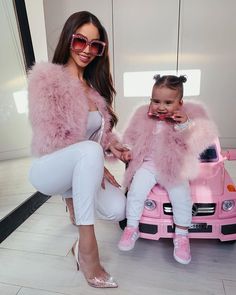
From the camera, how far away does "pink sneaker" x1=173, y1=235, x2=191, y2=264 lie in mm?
1111

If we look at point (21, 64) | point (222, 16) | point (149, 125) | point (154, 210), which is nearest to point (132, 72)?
point (222, 16)

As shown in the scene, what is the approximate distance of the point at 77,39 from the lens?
1.06m

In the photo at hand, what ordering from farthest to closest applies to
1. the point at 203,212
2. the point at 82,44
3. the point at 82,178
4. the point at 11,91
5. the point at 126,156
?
1. the point at 11,91
2. the point at 126,156
3. the point at 203,212
4. the point at 82,44
5. the point at 82,178

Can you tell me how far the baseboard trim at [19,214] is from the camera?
139 centimetres

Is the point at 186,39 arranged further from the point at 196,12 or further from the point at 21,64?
the point at 21,64

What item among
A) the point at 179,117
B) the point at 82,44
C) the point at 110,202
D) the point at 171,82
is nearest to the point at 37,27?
the point at 82,44

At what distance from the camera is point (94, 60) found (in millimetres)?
1237

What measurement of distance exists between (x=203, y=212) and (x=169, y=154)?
0.98ft

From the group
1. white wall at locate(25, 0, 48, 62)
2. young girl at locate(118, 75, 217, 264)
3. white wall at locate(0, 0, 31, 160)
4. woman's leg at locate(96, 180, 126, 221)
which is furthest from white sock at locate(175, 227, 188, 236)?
white wall at locate(25, 0, 48, 62)

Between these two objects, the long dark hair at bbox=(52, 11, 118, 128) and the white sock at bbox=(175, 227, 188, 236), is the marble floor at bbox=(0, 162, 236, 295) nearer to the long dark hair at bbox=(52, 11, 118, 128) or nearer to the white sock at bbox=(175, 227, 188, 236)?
the white sock at bbox=(175, 227, 188, 236)

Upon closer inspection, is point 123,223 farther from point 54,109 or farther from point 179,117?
point 54,109

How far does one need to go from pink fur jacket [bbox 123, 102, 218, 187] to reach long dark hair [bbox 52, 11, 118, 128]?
175 mm

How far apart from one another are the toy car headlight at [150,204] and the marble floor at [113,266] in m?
0.23

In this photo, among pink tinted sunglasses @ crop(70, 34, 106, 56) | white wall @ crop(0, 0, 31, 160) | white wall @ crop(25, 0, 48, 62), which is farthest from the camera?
white wall @ crop(25, 0, 48, 62)
